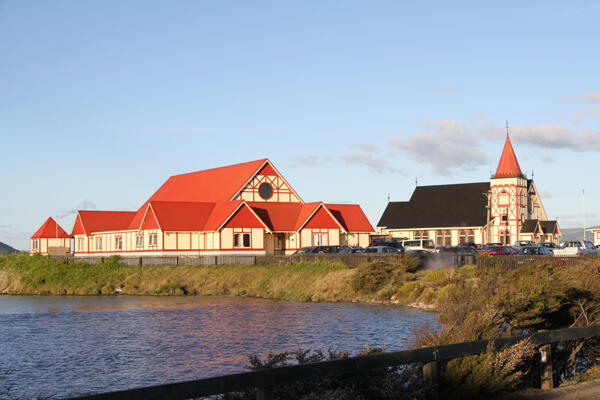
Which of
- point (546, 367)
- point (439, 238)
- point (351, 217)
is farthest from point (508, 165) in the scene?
point (546, 367)

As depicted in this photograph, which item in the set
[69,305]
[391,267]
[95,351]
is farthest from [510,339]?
[69,305]

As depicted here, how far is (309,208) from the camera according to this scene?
70188mm

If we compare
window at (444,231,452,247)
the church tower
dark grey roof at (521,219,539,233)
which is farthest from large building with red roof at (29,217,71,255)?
dark grey roof at (521,219,539,233)

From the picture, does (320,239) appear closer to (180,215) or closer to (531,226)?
(180,215)

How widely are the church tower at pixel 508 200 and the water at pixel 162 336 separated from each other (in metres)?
50.9

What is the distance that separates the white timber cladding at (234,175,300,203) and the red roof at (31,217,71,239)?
1287 inches

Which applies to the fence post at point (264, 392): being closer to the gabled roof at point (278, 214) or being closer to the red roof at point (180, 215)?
the red roof at point (180, 215)

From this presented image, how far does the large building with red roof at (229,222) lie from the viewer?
65.1 metres

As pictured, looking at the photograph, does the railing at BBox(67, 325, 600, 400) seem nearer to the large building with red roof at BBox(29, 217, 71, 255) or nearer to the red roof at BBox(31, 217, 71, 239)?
the large building with red roof at BBox(29, 217, 71, 255)

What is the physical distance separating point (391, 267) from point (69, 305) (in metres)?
20.9

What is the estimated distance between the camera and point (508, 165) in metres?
90.8

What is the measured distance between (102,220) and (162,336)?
48.6 m

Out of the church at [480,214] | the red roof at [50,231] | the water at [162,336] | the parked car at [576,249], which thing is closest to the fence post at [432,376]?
the water at [162,336]

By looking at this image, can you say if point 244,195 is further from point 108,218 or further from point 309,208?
point 108,218
